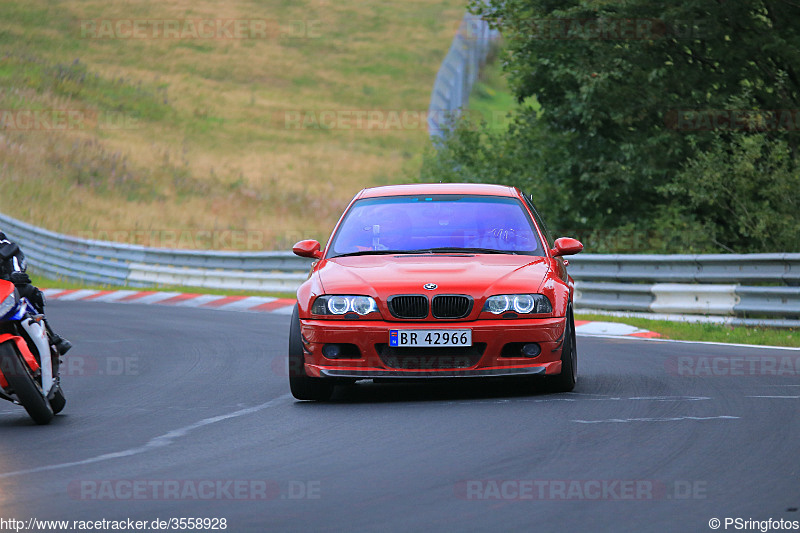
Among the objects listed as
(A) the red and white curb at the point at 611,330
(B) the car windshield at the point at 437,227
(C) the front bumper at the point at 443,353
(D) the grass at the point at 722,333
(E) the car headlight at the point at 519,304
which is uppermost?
(B) the car windshield at the point at 437,227

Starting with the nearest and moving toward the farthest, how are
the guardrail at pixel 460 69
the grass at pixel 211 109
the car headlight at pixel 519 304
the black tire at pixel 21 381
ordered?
1. the black tire at pixel 21 381
2. the car headlight at pixel 519 304
3. the guardrail at pixel 460 69
4. the grass at pixel 211 109

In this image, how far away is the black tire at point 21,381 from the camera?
7934 mm

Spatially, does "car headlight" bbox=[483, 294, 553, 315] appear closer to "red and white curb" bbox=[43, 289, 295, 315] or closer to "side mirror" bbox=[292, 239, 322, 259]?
"side mirror" bbox=[292, 239, 322, 259]

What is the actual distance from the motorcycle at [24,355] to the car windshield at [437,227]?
2.47 metres

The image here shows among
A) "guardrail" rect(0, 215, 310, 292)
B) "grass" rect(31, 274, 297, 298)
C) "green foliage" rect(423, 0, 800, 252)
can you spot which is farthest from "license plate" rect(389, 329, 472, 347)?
"grass" rect(31, 274, 297, 298)

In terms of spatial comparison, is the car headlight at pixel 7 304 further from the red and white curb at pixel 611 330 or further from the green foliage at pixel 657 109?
the green foliage at pixel 657 109

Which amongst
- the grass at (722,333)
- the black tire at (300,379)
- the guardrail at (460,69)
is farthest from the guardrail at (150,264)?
the black tire at (300,379)

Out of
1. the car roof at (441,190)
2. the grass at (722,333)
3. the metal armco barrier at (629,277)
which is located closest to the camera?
the car roof at (441,190)

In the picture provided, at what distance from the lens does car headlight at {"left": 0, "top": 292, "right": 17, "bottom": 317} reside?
316 inches

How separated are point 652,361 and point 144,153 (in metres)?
47.5

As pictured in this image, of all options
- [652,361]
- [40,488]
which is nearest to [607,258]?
[652,361]

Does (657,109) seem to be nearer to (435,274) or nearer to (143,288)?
(143,288)

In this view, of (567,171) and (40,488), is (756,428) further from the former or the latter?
(567,171)

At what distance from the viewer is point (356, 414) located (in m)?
8.59
